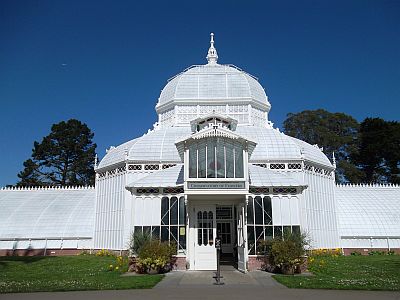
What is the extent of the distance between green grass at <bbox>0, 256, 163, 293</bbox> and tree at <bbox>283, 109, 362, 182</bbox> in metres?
38.5

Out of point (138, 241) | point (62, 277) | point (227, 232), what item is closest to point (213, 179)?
point (138, 241)

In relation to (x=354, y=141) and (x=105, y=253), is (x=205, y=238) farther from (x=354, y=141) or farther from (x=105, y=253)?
(x=354, y=141)

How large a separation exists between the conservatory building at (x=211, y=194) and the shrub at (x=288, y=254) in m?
1.44

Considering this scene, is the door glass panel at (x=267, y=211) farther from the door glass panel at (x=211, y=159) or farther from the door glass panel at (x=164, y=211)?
the door glass panel at (x=164, y=211)

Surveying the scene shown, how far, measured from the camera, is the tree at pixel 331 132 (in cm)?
5197

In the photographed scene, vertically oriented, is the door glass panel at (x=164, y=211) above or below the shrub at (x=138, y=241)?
above

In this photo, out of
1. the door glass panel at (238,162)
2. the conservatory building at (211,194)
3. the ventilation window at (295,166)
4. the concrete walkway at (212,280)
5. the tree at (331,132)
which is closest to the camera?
the concrete walkway at (212,280)

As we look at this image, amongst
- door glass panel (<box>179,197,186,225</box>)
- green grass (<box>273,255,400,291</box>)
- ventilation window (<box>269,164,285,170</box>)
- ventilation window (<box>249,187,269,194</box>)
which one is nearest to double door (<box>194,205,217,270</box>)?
door glass panel (<box>179,197,186,225</box>)

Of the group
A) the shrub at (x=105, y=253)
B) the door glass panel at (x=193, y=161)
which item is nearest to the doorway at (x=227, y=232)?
the door glass panel at (x=193, y=161)

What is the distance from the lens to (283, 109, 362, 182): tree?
5197cm

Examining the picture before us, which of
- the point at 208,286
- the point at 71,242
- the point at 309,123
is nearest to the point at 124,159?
the point at 71,242

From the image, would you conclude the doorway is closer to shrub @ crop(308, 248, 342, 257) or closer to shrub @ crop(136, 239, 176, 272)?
shrub @ crop(136, 239, 176, 272)

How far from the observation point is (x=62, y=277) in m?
16.5

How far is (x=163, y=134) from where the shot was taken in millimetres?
28688
